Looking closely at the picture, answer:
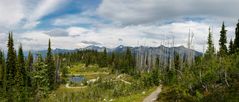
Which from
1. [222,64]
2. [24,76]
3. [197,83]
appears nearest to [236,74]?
[222,64]

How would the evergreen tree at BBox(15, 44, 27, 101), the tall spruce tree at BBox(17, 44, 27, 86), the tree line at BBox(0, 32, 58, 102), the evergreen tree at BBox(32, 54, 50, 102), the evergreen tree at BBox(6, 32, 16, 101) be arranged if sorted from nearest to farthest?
1. the evergreen tree at BBox(32, 54, 50, 102)
2. the tree line at BBox(0, 32, 58, 102)
3. the evergreen tree at BBox(15, 44, 27, 101)
4. the evergreen tree at BBox(6, 32, 16, 101)
5. the tall spruce tree at BBox(17, 44, 27, 86)

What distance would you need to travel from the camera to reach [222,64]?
44.2m

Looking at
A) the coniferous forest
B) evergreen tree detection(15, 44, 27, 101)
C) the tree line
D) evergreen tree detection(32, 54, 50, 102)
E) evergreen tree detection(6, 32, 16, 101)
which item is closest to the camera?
the coniferous forest

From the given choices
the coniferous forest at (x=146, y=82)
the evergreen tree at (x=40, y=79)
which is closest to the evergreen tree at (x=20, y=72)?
the coniferous forest at (x=146, y=82)

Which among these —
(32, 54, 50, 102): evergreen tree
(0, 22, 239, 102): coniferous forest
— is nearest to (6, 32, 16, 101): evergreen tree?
(0, 22, 239, 102): coniferous forest

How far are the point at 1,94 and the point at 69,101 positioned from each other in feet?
53.3

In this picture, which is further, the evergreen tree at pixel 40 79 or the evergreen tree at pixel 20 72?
the evergreen tree at pixel 20 72

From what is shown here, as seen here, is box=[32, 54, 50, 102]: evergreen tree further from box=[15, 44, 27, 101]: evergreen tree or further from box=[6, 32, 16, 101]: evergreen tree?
box=[6, 32, 16, 101]: evergreen tree

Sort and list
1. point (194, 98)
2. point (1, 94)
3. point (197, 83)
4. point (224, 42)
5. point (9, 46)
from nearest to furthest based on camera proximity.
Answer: point (194, 98) < point (197, 83) < point (1, 94) < point (9, 46) < point (224, 42)

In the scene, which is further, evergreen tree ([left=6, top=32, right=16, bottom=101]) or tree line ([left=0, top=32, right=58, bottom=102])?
evergreen tree ([left=6, top=32, right=16, bottom=101])

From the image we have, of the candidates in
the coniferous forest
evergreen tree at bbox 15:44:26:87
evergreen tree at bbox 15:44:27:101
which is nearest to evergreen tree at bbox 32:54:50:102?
the coniferous forest

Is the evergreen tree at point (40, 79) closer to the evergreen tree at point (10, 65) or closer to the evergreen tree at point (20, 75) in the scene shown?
the evergreen tree at point (20, 75)

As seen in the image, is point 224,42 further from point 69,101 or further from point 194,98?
point 194,98

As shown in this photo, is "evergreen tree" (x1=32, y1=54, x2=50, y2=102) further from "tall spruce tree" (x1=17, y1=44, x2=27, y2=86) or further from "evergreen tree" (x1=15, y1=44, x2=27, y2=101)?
"tall spruce tree" (x1=17, y1=44, x2=27, y2=86)
